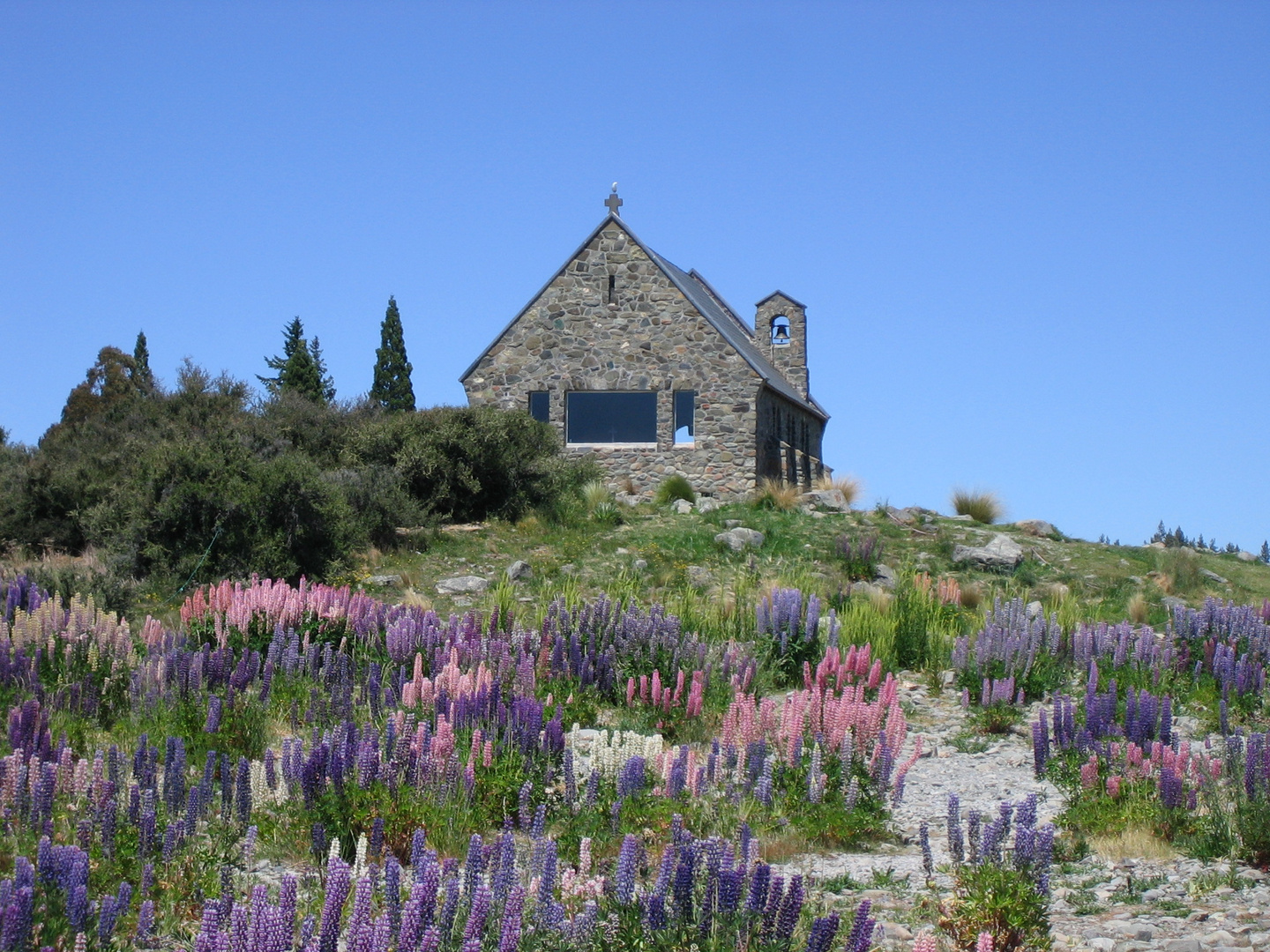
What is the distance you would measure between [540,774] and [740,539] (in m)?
12.1

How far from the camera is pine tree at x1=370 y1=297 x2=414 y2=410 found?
141 feet

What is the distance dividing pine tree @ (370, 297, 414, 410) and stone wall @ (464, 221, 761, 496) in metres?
16.4

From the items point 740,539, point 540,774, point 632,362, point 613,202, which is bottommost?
point 540,774

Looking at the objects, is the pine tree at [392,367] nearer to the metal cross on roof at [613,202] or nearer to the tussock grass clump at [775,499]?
the metal cross on roof at [613,202]

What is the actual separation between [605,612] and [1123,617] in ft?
24.1

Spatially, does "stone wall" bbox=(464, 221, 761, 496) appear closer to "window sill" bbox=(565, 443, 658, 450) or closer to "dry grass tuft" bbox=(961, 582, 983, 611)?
"window sill" bbox=(565, 443, 658, 450)

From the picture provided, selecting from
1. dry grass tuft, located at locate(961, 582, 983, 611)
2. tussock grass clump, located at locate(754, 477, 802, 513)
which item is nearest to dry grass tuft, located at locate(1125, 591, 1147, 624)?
dry grass tuft, located at locate(961, 582, 983, 611)

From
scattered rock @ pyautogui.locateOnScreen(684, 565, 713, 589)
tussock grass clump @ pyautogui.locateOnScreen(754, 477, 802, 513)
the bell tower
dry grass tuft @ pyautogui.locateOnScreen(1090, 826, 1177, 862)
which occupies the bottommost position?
dry grass tuft @ pyautogui.locateOnScreen(1090, 826, 1177, 862)

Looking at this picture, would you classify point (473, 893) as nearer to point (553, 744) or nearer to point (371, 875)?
point (371, 875)

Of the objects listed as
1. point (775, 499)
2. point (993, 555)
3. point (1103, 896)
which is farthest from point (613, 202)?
point (1103, 896)

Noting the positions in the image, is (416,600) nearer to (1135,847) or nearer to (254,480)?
(254,480)

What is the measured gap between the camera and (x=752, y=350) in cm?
3181

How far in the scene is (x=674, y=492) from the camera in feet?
81.6

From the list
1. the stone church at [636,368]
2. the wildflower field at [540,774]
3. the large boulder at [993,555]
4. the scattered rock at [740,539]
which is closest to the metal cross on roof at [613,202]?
the stone church at [636,368]
